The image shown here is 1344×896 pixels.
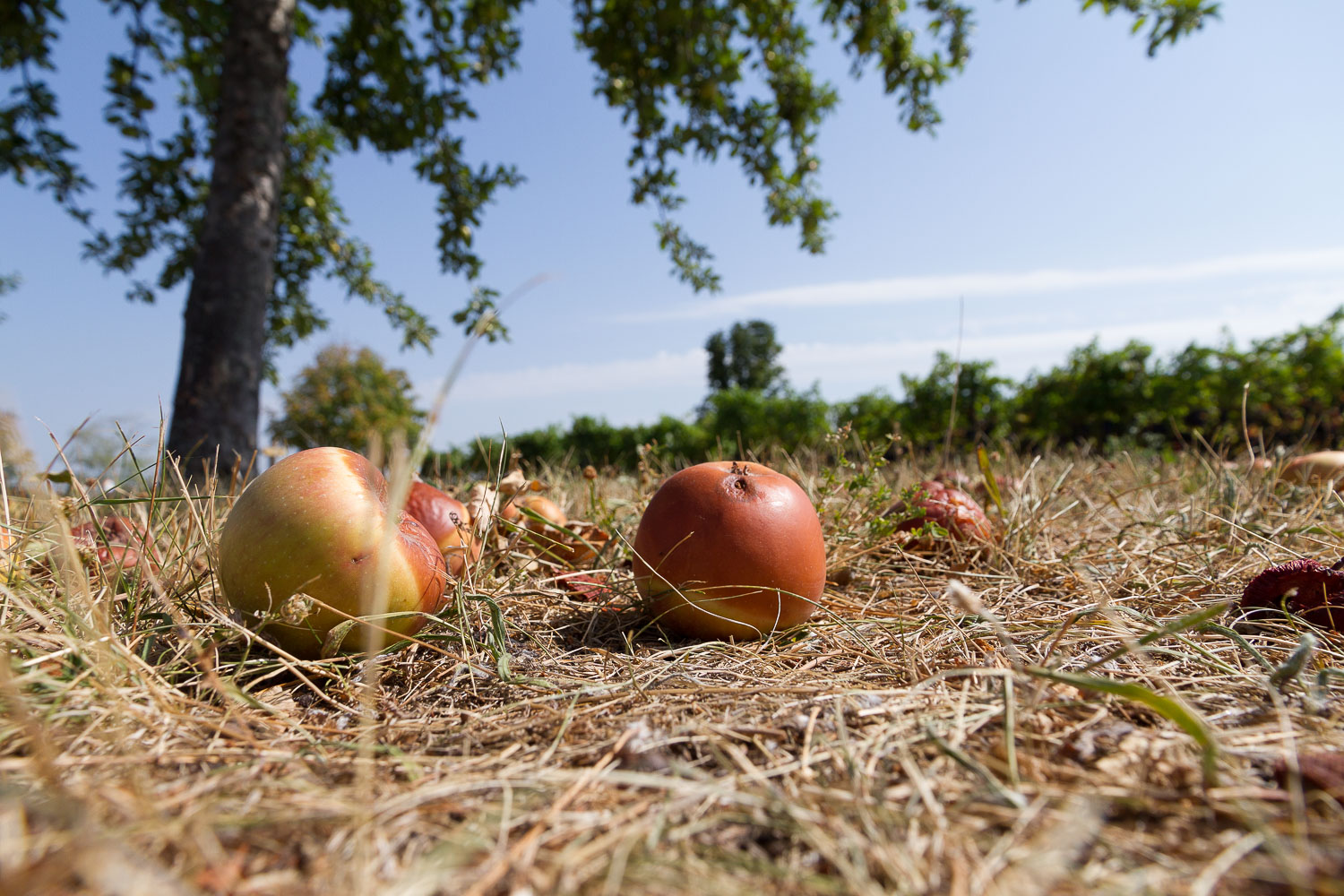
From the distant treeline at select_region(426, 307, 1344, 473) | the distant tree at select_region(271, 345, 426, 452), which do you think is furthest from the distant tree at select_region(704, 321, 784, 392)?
the distant treeline at select_region(426, 307, 1344, 473)

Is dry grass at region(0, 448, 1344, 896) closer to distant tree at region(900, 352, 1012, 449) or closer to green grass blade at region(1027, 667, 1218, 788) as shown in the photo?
green grass blade at region(1027, 667, 1218, 788)

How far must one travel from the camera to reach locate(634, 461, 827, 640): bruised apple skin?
1.70 metres

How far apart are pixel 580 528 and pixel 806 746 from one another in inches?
61.8

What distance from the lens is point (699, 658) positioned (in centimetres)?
162

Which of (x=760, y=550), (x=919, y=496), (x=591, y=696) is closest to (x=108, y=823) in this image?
(x=591, y=696)

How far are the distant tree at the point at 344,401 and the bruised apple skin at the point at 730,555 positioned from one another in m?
20.9

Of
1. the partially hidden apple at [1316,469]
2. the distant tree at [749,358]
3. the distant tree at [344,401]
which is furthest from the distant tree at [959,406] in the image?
the distant tree at [749,358]

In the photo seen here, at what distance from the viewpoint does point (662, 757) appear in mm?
1040

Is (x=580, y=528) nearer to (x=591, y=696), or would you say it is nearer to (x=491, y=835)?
(x=591, y=696)

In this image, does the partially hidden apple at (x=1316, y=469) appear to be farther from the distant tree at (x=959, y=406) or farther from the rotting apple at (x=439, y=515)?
the distant tree at (x=959, y=406)

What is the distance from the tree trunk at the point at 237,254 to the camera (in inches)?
197

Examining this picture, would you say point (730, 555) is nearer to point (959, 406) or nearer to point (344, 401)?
point (959, 406)

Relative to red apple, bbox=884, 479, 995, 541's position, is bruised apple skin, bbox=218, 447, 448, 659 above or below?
above

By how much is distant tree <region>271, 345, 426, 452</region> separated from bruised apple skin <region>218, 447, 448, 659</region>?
68.4 feet
